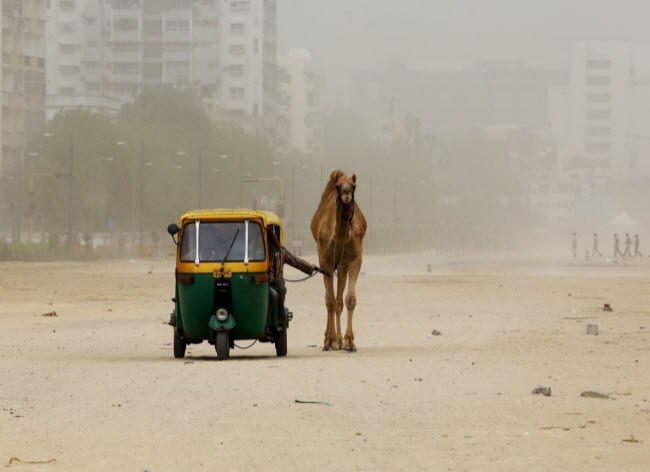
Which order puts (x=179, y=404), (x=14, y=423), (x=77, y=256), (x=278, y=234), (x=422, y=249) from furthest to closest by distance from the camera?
(x=422, y=249), (x=77, y=256), (x=278, y=234), (x=179, y=404), (x=14, y=423)

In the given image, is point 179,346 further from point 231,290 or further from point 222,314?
point 231,290

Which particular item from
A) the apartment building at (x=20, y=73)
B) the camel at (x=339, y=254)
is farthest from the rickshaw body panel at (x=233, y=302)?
the apartment building at (x=20, y=73)

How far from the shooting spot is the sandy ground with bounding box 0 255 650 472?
14273 millimetres

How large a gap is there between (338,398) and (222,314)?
541cm

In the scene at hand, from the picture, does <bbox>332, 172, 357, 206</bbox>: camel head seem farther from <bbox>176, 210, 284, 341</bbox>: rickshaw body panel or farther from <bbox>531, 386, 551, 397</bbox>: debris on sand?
<bbox>531, 386, 551, 397</bbox>: debris on sand

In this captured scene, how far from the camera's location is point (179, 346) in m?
25.1

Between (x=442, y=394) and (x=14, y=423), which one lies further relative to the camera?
(x=442, y=394)

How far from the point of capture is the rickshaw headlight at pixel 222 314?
23875 millimetres

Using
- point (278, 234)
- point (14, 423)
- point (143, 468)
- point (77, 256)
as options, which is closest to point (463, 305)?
point (278, 234)

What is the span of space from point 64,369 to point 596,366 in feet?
22.6

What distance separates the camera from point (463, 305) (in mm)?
45906

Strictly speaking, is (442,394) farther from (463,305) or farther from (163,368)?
(463,305)

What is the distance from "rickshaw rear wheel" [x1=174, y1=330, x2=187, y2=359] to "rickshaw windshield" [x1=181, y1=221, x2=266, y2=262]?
132 cm

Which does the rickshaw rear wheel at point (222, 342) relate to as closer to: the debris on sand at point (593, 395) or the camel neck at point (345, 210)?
the camel neck at point (345, 210)
